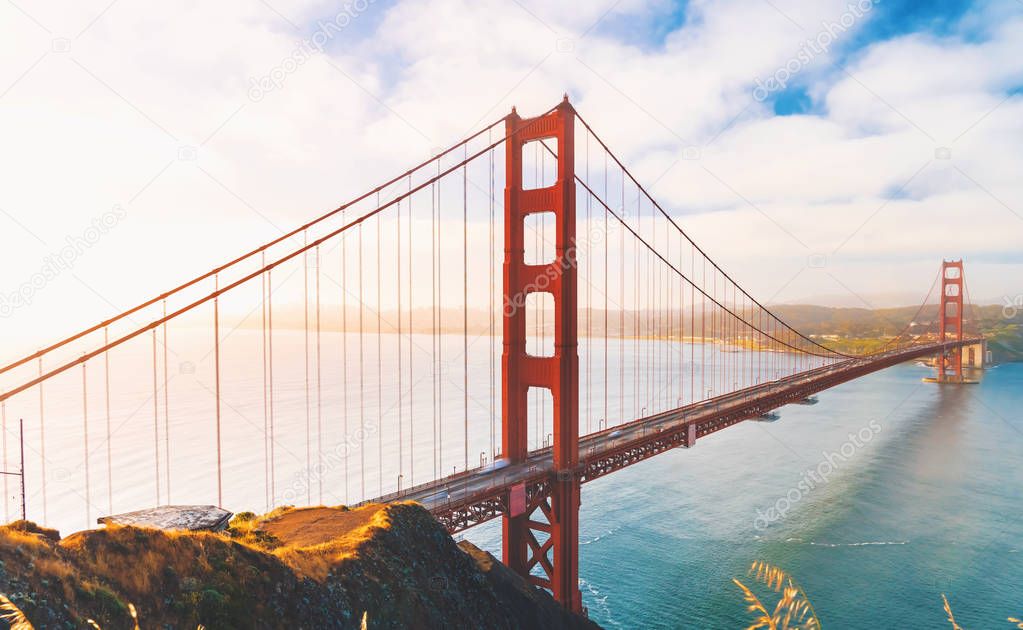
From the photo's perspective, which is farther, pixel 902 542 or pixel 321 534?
pixel 902 542

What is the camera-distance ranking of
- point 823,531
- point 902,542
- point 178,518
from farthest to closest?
point 823,531 → point 902,542 → point 178,518

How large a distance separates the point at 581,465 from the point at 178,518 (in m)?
12.9

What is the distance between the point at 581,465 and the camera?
20531 millimetres

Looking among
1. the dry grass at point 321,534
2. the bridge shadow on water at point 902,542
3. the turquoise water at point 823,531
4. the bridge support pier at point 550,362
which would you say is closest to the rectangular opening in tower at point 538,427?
the turquoise water at point 823,531

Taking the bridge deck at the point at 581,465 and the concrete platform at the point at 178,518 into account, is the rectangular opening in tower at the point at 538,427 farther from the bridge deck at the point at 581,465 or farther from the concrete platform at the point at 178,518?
the concrete platform at the point at 178,518

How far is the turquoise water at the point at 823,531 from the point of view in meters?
22.0

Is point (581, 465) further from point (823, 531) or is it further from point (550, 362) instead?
point (823, 531)

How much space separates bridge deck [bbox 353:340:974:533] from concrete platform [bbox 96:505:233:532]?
5.67 m

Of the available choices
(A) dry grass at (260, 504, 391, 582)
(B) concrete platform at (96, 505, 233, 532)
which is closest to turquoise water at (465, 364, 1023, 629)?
(A) dry grass at (260, 504, 391, 582)

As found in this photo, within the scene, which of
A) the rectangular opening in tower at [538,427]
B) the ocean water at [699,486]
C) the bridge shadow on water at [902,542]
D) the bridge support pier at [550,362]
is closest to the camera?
the bridge support pier at [550,362]

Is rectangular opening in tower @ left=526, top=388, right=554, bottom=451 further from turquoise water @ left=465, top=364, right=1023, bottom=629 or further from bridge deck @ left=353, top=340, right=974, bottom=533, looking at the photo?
bridge deck @ left=353, top=340, right=974, bottom=533

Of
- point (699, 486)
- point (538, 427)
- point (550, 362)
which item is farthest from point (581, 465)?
point (538, 427)

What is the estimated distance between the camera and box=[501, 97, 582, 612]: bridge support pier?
19812mm

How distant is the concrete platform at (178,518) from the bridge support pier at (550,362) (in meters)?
9.83
